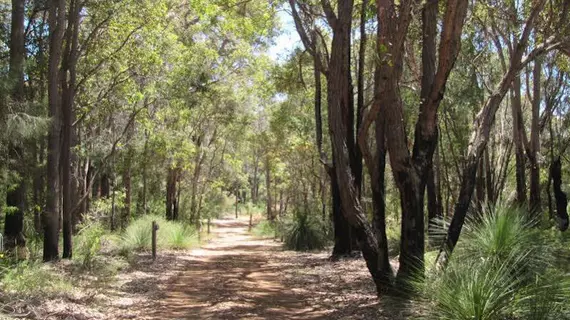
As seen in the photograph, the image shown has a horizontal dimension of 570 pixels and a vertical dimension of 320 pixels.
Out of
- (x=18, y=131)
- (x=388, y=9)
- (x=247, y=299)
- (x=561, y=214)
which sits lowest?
(x=247, y=299)

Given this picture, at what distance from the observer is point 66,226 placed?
14.4 m

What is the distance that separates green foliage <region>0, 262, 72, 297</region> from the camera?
909 centimetres

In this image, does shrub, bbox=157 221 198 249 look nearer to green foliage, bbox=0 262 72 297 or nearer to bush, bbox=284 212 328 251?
bush, bbox=284 212 328 251

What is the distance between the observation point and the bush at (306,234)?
20.4 metres

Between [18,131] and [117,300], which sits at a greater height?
[18,131]

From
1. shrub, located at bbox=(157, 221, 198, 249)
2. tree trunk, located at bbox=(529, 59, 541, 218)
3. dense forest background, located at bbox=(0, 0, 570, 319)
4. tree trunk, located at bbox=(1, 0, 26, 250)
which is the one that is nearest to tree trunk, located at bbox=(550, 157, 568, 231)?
dense forest background, located at bbox=(0, 0, 570, 319)

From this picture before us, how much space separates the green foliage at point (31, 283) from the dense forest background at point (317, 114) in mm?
1908

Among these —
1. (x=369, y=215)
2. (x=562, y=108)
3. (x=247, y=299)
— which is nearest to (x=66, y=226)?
(x=247, y=299)

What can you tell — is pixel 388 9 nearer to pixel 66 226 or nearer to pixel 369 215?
pixel 66 226

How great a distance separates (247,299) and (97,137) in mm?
14076

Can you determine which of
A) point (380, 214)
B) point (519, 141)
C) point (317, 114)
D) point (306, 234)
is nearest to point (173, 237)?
point (306, 234)

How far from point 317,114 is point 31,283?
394 inches

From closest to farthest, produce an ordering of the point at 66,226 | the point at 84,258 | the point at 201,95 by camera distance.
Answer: the point at 84,258
the point at 66,226
the point at 201,95

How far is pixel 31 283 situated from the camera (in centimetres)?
950
